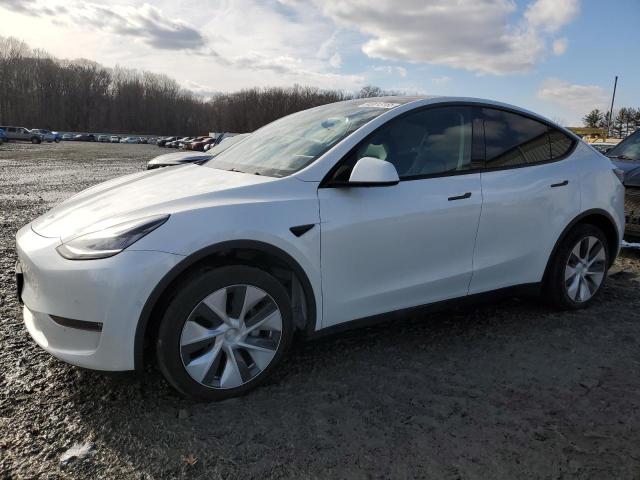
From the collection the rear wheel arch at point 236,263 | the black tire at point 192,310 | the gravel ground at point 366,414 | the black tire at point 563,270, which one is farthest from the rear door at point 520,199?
the black tire at point 192,310

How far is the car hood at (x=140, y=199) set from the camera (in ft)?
8.38

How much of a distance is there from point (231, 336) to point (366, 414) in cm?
80

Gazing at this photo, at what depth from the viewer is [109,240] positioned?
2.38 metres

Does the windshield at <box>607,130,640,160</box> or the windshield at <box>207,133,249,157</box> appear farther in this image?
the windshield at <box>607,130,640,160</box>

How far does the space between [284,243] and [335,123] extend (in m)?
1.10

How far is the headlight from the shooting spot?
2352 mm

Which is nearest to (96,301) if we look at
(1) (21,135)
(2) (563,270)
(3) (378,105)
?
(3) (378,105)

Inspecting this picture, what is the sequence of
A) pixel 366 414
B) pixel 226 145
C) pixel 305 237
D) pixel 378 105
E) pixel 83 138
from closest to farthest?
pixel 366 414 < pixel 305 237 < pixel 378 105 < pixel 226 145 < pixel 83 138

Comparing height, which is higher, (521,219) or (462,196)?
(462,196)

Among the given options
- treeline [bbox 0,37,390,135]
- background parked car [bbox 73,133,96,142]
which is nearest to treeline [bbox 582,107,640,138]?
treeline [bbox 0,37,390,135]

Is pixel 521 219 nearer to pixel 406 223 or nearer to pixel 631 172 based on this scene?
pixel 406 223

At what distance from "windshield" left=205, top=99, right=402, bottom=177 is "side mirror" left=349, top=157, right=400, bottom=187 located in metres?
0.33

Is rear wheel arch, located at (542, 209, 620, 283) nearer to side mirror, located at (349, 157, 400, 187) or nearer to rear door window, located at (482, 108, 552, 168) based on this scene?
rear door window, located at (482, 108, 552, 168)

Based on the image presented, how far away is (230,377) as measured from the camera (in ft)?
8.63
